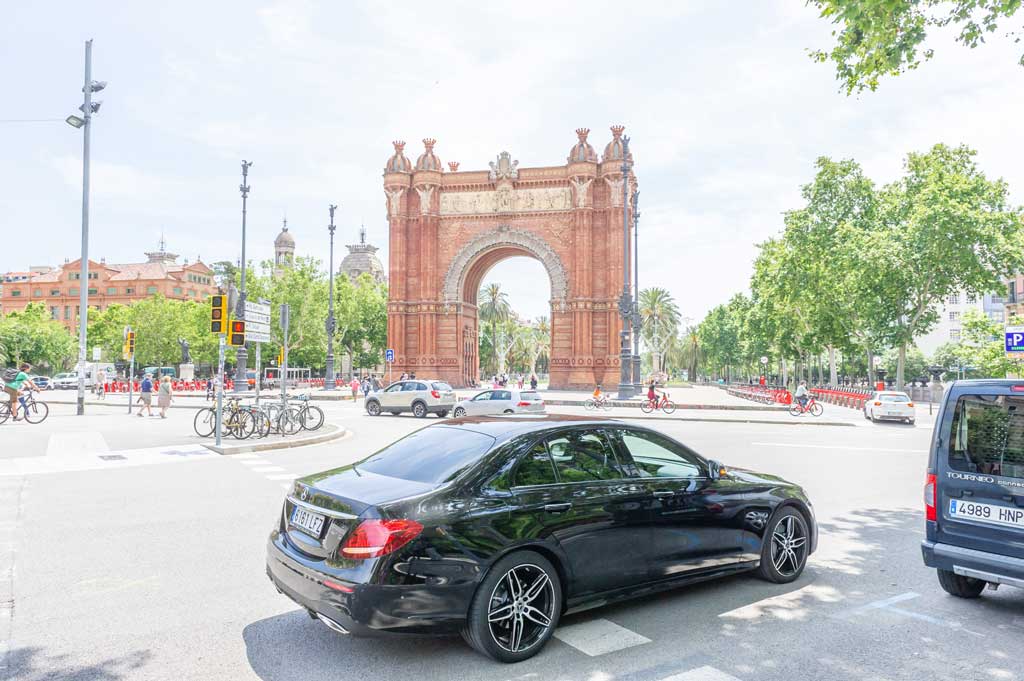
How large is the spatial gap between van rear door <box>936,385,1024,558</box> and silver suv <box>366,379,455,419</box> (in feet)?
68.8

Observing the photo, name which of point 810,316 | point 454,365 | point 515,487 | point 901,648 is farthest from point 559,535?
point 810,316

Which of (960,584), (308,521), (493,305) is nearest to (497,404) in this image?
(960,584)

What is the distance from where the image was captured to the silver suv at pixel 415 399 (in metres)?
25.4

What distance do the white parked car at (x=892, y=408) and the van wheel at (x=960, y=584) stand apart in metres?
23.2

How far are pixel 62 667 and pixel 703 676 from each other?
3.74m

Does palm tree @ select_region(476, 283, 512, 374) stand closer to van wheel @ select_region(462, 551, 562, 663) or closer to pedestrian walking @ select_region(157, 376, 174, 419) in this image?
pedestrian walking @ select_region(157, 376, 174, 419)

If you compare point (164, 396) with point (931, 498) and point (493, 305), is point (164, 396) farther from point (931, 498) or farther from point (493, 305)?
point (493, 305)

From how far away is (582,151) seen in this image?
51.9m

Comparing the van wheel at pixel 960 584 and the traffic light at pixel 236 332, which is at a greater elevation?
the traffic light at pixel 236 332

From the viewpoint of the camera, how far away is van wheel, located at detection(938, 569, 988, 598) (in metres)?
5.32

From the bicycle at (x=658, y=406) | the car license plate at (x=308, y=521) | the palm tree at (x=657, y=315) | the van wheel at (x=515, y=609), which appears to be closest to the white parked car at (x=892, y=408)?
the bicycle at (x=658, y=406)

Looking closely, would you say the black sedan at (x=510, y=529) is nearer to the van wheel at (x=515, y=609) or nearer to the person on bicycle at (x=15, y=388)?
the van wheel at (x=515, y=609)

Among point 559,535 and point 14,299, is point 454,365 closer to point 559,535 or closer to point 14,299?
point 559,535

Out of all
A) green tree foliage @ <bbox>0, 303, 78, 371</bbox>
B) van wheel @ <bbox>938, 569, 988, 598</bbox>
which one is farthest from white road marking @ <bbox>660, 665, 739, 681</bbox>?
green tree foliage @ <bbox>0, 303, 78, 371</bbox>
